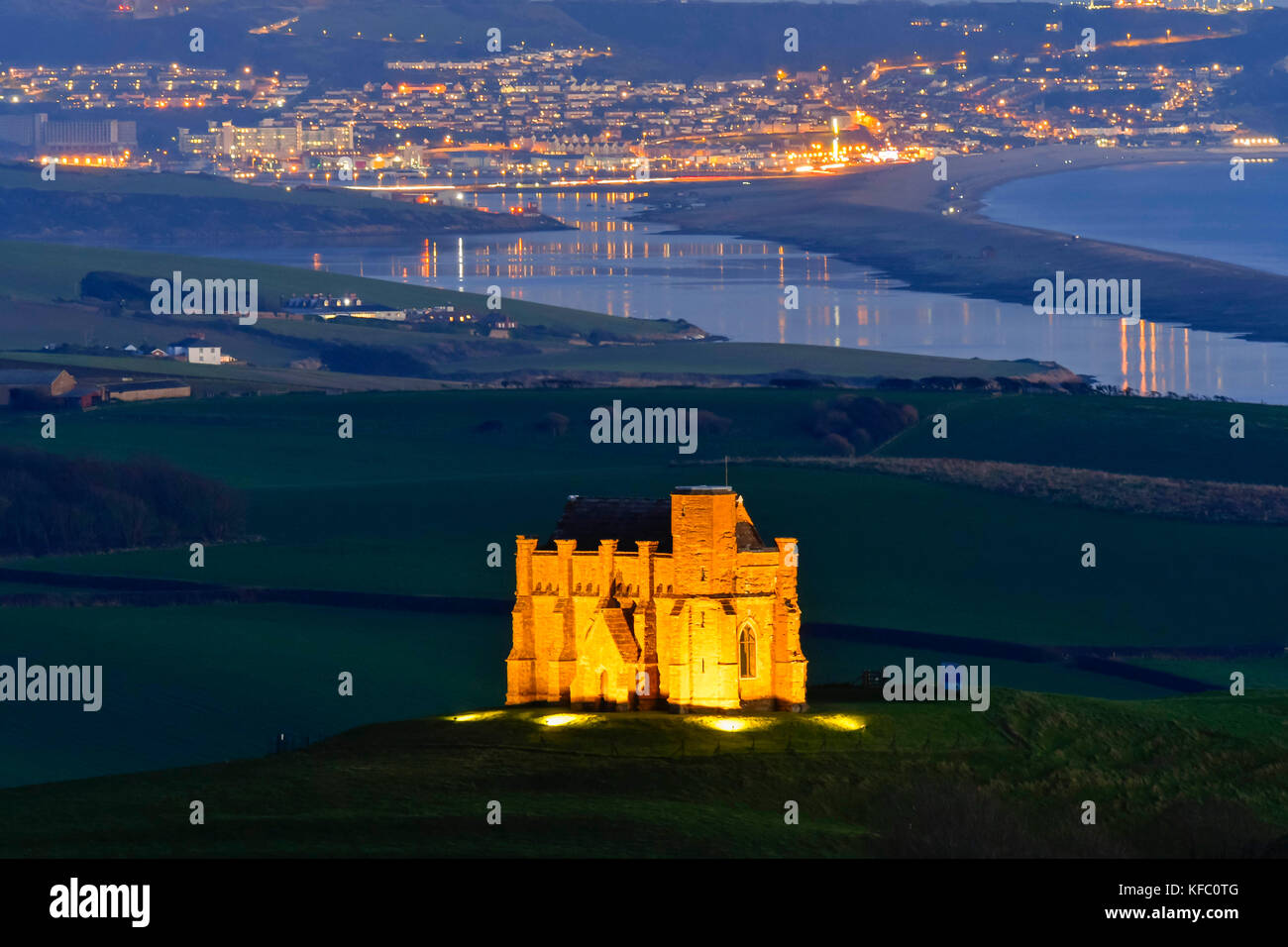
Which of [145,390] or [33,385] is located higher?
[33,385]

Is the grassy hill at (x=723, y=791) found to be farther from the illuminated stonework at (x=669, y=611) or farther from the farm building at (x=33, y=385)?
the farm building at (x=33, y=385)

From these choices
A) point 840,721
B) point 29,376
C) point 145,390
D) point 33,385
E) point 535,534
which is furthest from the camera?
point 29,376

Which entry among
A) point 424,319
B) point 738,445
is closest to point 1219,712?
point 738,445

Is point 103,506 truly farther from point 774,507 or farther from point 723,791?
point 723,791

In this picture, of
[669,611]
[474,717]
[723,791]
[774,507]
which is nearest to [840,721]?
[669,611]

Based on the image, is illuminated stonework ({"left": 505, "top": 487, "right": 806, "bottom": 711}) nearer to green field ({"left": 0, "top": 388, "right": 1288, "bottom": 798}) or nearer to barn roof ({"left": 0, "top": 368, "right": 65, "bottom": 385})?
green field ({"left": 0, "top": 388, "right": 1288, "bottom": 798})

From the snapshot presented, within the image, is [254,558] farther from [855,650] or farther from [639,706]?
[639,706]

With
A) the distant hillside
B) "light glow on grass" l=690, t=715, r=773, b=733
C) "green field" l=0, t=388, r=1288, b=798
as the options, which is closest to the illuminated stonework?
"light glow on grass" l=690, t=715, r=773, b=733
